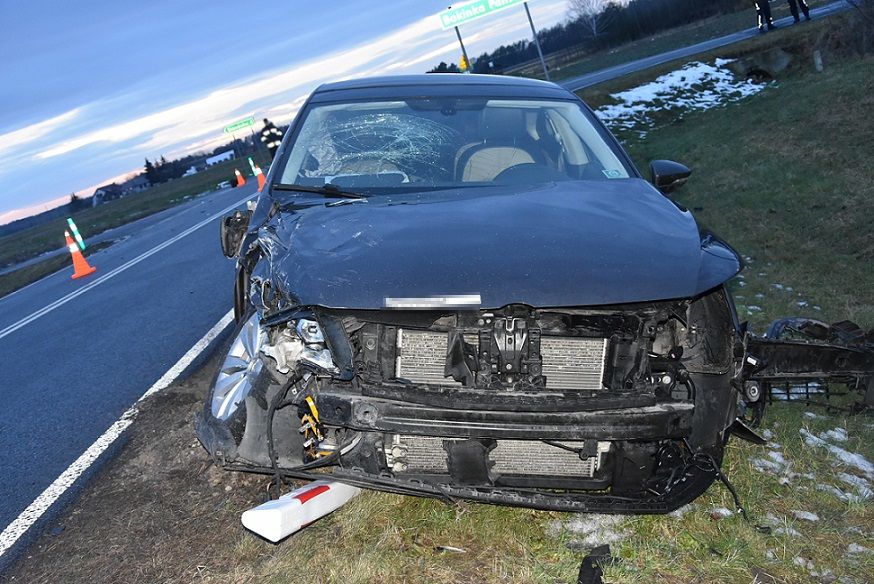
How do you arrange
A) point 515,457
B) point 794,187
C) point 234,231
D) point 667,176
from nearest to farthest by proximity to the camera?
point 515,457
point 667,176
point 234,231
point 794,187

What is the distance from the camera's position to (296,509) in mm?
2943

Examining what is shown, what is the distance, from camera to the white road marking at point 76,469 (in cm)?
371

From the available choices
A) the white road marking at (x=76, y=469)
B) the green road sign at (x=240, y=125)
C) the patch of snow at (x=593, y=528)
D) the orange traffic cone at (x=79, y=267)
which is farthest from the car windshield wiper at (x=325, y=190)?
the green road sign at (x=240, y=125)

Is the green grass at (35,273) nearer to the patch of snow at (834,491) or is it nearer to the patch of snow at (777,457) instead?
the patch of snow at (777,457)

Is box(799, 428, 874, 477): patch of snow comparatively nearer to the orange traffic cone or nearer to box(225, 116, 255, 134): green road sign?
the orange traffic cone

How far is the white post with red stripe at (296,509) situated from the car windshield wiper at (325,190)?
144 centimetres

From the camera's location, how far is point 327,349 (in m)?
3.01

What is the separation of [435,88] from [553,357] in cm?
246

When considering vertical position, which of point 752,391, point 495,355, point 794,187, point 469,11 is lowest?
point 794,187

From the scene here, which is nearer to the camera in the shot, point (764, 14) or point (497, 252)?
point (497, 252)

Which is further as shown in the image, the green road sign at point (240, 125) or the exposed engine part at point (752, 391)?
the green road sign at point (240, 125)

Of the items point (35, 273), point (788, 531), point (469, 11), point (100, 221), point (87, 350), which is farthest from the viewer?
point (100, 221)

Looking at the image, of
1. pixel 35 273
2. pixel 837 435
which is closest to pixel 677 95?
pixel 35 273

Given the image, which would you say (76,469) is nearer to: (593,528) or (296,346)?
(296,346)
